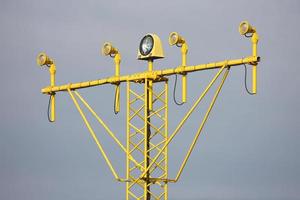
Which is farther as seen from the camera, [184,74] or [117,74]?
[117,74]

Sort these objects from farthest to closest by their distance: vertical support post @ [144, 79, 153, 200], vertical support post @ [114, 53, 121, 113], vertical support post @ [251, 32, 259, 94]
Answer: vertical support post @ [114, 53, 121, 113]
vertical support post @ [144, 79, 153, 200]
vertical support post @ [251, 32, 259, 94]

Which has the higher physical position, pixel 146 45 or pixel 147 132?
pixel 146 45

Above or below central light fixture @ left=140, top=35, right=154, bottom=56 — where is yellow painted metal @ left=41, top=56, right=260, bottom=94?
below

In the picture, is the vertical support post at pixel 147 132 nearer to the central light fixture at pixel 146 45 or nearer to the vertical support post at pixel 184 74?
the central light fixture at pixel 146 45

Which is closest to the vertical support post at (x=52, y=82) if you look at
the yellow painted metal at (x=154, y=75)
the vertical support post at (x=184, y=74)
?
the yellow painted metal at (x=154, y=75)

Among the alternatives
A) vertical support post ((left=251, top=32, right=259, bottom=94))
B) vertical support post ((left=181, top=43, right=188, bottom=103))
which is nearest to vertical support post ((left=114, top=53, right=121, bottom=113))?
vertical support post ((left=181, top=43, right=188, bottom=103))

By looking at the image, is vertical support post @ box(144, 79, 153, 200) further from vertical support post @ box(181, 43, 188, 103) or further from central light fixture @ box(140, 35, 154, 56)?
vertical support post @ box(181, 43, 188, 103)

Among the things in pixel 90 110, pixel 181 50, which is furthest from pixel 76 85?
pixel 181 50

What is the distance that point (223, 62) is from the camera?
83.9m

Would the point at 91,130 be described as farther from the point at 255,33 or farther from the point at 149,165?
the point at 255,33

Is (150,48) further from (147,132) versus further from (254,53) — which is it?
(254,53)

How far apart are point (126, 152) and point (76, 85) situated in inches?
195

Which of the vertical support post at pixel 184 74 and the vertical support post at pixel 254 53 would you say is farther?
the vertical support post at pixel 184 74

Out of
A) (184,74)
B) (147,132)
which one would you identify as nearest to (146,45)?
(184,74)
